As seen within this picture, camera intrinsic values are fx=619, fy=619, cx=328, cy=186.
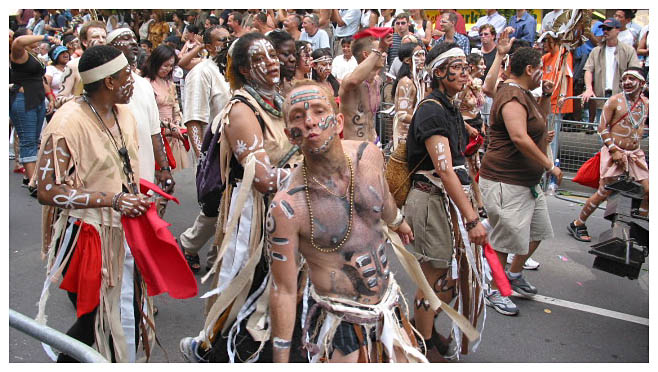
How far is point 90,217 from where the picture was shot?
3.43 m

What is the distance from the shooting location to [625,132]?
20.7 feet

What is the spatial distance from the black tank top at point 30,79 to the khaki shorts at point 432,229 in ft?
18.9

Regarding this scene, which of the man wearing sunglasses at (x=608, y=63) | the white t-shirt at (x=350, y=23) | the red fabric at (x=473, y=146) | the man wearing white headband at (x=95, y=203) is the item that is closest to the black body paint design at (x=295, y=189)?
the man wearing white headband at (x=95, y=203)

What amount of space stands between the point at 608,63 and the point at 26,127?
821cm

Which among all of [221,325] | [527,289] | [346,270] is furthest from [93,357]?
[527,289]

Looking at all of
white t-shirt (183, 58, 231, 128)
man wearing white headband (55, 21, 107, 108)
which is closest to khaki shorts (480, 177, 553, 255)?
white t-shirt (183, 58, 231, 128)

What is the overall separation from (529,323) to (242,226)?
8.26 feet

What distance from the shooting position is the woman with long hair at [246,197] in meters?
3.04

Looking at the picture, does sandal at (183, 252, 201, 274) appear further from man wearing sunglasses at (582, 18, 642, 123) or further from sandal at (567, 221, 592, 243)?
man wearing sunglasses at (582, 18, 642, 123)

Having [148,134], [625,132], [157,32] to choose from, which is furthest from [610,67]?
[157,32]

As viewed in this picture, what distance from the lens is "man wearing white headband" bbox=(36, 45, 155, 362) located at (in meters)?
3.23

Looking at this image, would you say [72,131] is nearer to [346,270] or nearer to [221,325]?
[221,325]

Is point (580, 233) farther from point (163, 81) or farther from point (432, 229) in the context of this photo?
point (163, 81)

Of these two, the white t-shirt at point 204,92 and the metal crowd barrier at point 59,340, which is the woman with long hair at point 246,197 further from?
the white t-shirt at point 204,92
